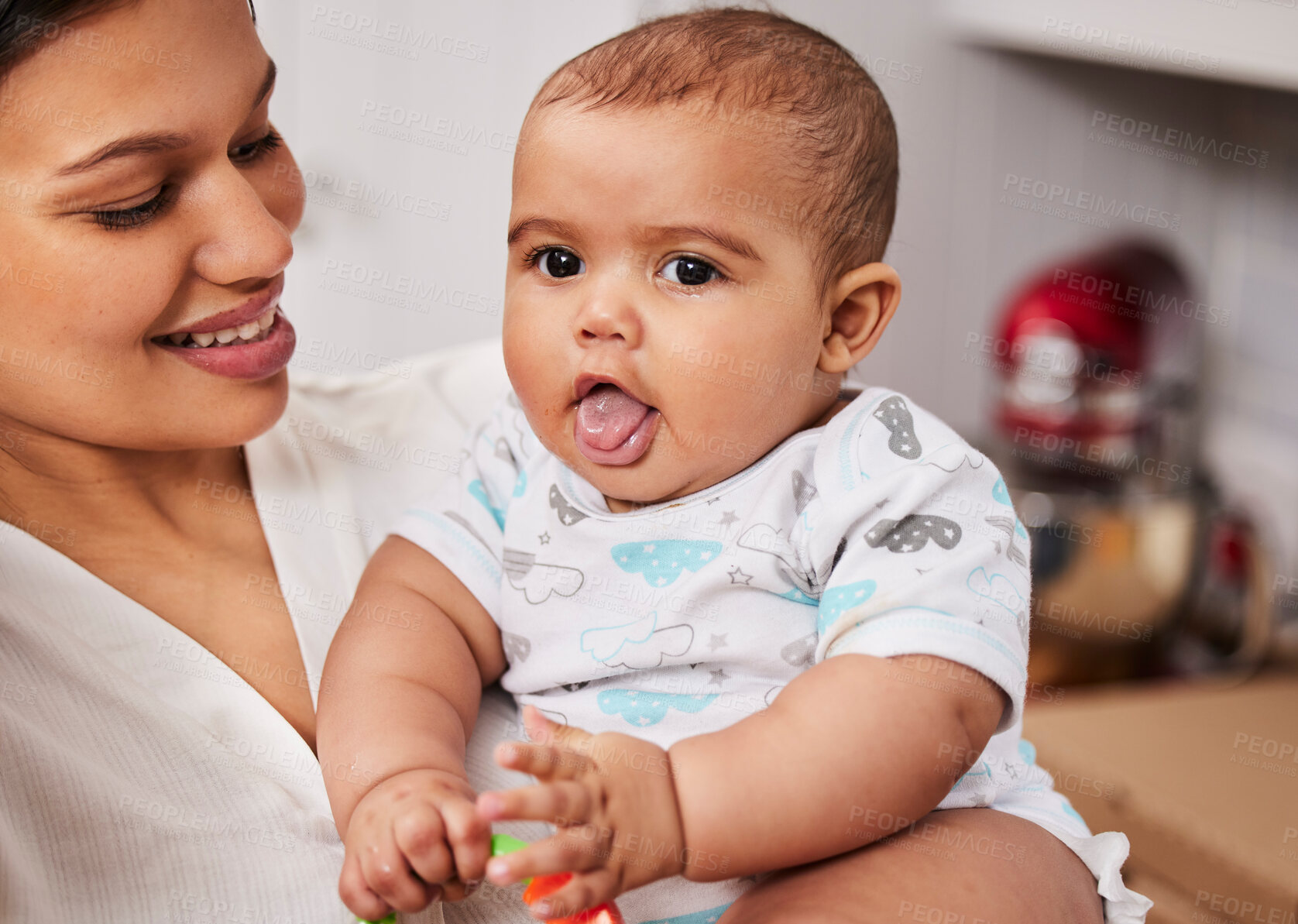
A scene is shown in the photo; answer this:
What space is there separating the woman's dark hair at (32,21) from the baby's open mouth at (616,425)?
47 centimetres

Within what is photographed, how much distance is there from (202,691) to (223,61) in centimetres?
51

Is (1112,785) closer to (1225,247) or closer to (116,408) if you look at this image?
(1225,247)

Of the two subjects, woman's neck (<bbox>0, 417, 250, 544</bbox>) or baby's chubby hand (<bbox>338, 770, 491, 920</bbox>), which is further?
woman's neck (<bbox>0, 417, 250, 544</bbox>)

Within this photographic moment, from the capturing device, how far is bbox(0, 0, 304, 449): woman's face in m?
0.78

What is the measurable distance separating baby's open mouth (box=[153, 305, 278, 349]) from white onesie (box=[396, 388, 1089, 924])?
0.26 metres

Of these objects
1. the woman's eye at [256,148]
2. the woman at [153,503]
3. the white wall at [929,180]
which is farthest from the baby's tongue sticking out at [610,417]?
the white wall at [929,180]

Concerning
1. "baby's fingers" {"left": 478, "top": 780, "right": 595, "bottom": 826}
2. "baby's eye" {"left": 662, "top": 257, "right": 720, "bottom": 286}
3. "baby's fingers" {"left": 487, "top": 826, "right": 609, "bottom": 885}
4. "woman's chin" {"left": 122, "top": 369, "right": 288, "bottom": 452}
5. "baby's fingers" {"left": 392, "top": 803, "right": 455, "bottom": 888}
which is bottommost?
"baby's fingers" {"left": 392, "top": 803, "right": 455, "bottom": 888}

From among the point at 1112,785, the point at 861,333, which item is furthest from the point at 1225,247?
the point at 861,333

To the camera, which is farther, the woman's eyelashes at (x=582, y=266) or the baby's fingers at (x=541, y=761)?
the woman's eyelashes at (x=582, y=266)

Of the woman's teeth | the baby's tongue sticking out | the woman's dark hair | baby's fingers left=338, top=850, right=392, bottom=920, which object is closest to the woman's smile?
the woman's teeth

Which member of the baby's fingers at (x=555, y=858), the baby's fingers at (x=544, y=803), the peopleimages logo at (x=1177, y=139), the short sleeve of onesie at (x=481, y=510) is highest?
the peopleimages logo at (x=1177, y=139)

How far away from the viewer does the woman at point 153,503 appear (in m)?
0.71

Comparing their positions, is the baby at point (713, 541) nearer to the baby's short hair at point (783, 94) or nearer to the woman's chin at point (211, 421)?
the baby's short hair at point (783, 94)

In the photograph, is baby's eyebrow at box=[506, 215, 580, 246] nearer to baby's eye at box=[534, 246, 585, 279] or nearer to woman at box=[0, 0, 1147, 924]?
baby's eye at box=[534, 246, 585, 279]
